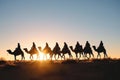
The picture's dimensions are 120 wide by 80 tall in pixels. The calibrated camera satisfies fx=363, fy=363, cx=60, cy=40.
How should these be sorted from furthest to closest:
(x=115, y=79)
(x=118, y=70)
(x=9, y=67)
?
(x=9, y=67)
(x=118, y=70)
(x=115, y=79)

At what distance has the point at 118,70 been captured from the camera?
2188 centimetres

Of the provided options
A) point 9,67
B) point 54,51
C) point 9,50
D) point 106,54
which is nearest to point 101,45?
point 106,54

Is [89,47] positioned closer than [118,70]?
No

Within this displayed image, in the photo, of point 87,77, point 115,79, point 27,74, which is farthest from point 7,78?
point 115,79

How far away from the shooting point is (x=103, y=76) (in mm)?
19672

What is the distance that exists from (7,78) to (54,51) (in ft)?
90.9

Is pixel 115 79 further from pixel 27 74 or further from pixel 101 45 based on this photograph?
pixel 101 45

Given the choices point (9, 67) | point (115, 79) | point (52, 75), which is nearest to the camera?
point (115, 79)

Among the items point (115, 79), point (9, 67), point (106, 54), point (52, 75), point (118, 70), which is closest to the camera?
point (115, 79)

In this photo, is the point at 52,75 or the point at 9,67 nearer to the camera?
the point at 52,75

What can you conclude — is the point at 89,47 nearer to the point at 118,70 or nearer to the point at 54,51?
the point at 54,51

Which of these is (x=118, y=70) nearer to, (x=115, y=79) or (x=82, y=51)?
(x=115, y=79)

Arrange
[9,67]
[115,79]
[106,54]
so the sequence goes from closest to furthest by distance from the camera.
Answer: [115,79] < [9,67] < [106,54]

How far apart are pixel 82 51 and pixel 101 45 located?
272cm
